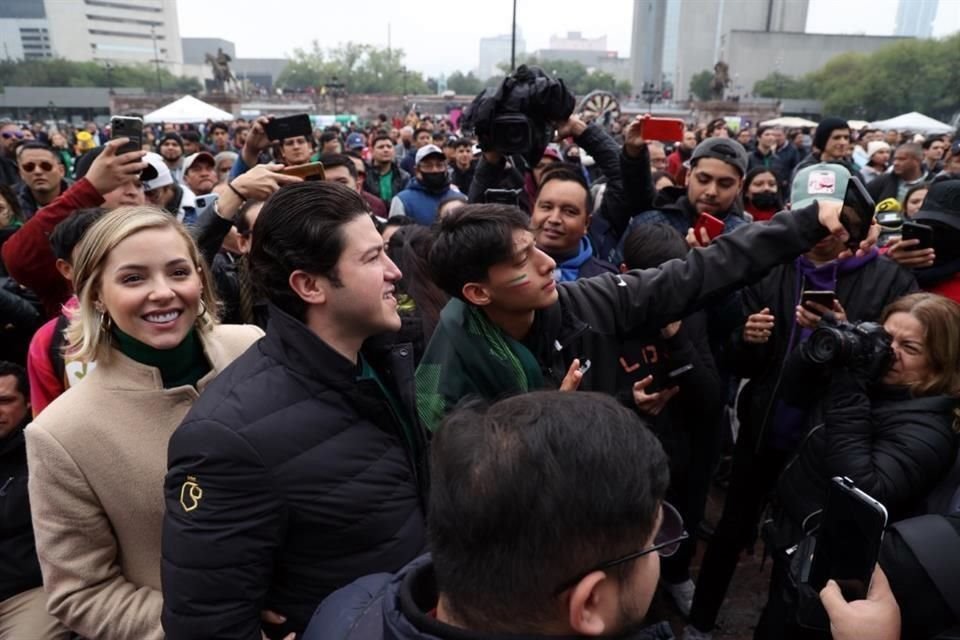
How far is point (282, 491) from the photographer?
1431mm

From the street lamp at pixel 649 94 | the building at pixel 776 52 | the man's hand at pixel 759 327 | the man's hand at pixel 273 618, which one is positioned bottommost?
the man's hand at pixel 273 618

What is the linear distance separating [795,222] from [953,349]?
0.65 metres

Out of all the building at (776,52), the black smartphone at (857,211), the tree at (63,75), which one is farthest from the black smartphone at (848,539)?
the building at (776,52)

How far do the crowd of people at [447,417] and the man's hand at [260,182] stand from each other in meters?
0.01

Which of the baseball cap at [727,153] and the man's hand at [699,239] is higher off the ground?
the baseball cap at [727,153]

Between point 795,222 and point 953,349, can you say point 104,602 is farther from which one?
point 953,349

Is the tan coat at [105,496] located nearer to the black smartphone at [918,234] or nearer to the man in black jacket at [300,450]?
the man in black jacket at [300,450]

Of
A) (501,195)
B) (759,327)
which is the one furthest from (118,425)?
(759,327)

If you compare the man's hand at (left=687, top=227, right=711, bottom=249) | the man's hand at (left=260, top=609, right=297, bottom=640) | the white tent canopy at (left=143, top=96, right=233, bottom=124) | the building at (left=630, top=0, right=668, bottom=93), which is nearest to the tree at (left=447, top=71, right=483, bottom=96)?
the building at (left=630, top=0, right=668, bottom=93)

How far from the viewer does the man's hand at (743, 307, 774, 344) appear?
8.84 feet

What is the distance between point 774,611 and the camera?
91.2 inches

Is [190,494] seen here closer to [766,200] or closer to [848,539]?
[848,539]

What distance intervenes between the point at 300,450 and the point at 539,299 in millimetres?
860

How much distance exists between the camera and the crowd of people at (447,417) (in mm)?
952
